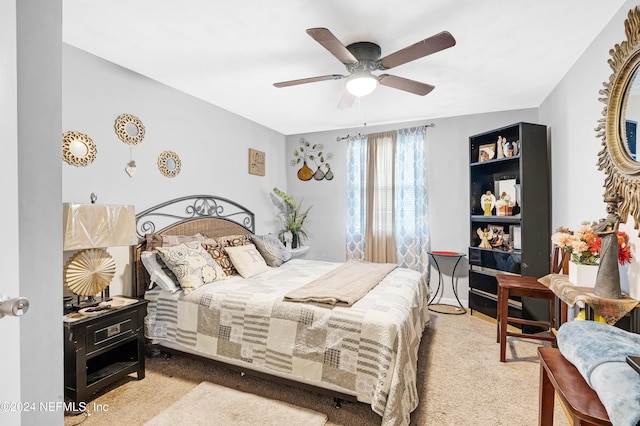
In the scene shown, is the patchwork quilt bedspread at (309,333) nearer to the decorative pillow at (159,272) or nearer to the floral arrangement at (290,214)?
the decorative pillow at (159,272)

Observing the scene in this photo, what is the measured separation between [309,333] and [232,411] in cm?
69

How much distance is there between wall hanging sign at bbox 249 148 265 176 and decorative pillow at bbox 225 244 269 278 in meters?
1.44

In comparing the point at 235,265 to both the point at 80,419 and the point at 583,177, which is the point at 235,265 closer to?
the point at 80,419

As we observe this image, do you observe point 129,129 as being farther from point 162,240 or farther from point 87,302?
point 87,302

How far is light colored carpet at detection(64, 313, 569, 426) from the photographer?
1935 mm

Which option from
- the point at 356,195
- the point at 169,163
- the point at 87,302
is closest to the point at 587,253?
the point at 356,195

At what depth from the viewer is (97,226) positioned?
210cm

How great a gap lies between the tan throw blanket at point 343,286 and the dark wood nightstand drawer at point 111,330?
46.5 inches

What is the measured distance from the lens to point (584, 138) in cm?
249

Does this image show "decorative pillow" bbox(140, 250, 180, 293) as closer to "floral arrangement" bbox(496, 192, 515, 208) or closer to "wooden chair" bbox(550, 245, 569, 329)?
"wooden chair" bbox(550, 245, 569, 329)

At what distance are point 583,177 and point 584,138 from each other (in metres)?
0.31

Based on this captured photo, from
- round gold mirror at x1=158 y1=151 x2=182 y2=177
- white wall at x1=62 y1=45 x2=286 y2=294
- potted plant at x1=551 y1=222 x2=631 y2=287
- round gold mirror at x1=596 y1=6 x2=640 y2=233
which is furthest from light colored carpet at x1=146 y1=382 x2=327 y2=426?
round gold mirror at x1=596 y1=6 x2=640 y2=233

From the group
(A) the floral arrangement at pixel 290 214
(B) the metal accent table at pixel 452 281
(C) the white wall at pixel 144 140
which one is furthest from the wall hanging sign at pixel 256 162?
(B) the metal accent table at pixel 452 281

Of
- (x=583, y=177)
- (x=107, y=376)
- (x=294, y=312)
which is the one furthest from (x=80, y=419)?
(x=583, y=177)
